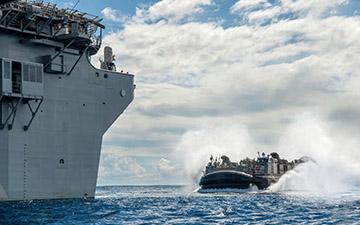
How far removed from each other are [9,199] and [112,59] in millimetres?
15053

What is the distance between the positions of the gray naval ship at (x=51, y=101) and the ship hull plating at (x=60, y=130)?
2.5 inches

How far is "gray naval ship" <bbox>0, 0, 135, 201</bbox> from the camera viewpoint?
40.2 meters

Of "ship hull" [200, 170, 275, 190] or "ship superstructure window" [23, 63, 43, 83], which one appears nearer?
"ship superstructure window" [23, 63, 43, 83]

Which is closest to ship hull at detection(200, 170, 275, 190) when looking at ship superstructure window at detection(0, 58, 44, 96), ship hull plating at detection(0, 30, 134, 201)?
ship hull plating at detection(0, 30, 134, 201)

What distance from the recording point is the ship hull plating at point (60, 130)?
40.3 metres

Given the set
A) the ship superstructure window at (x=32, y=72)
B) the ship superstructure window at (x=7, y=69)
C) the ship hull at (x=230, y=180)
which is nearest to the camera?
the ship superstructure window at (x=7, y=69)

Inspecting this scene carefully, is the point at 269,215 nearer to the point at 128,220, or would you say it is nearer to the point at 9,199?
the point at 128,220

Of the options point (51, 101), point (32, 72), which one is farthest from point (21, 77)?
point (51, 101)

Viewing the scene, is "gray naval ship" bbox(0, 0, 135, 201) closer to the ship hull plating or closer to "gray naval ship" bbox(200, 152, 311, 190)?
the ship hull plating

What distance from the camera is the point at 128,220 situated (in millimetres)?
29703

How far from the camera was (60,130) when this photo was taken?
43219mm

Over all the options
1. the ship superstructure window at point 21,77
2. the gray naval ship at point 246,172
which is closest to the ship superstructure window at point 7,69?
the ship superstructure window at point 21,77

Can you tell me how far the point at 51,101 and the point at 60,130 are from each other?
212cm

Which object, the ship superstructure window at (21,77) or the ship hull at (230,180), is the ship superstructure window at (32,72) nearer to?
the ship superstructure window at (21,77)
